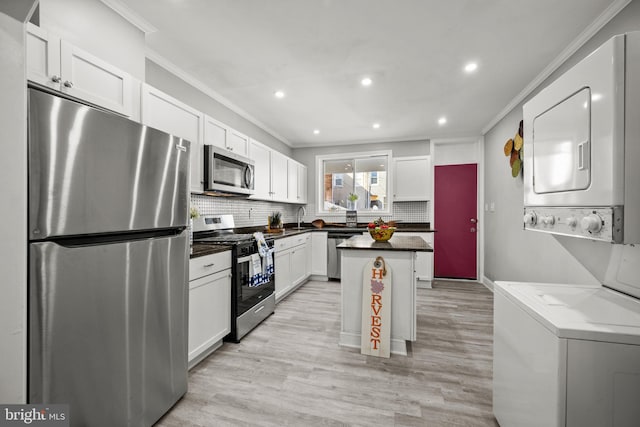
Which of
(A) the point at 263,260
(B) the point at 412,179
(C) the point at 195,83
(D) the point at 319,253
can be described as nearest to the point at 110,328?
(A) the point at 263,260

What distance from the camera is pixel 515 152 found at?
3.26 meters

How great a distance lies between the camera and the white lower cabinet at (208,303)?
1.96 m

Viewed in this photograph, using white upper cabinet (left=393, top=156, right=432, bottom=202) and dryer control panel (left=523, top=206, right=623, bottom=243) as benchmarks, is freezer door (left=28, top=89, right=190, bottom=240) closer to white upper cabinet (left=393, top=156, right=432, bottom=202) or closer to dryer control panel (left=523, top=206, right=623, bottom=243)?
dryer control panel (left=523, top=206, right=623, bottom=243)

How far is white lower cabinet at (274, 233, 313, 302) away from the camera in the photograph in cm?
345

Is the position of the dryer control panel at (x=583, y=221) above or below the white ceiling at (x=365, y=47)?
below

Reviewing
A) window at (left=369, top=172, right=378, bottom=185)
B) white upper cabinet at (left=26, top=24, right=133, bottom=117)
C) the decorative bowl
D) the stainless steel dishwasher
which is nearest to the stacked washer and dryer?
the decorative bowl

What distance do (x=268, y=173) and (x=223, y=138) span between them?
112cm

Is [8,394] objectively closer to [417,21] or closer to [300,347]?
[300,347]

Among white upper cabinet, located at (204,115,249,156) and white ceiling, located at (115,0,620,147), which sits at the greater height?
white ceiling, located at (115,0,620,147)

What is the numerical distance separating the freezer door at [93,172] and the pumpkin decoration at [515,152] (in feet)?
11.8

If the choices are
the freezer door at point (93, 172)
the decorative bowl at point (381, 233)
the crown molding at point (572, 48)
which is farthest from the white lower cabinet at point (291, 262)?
the crown molding at point (572, 48)

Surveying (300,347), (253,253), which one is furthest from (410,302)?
(253,253)

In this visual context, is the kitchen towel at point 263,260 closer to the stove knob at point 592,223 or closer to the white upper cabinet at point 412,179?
the stove knob at point 592,223
